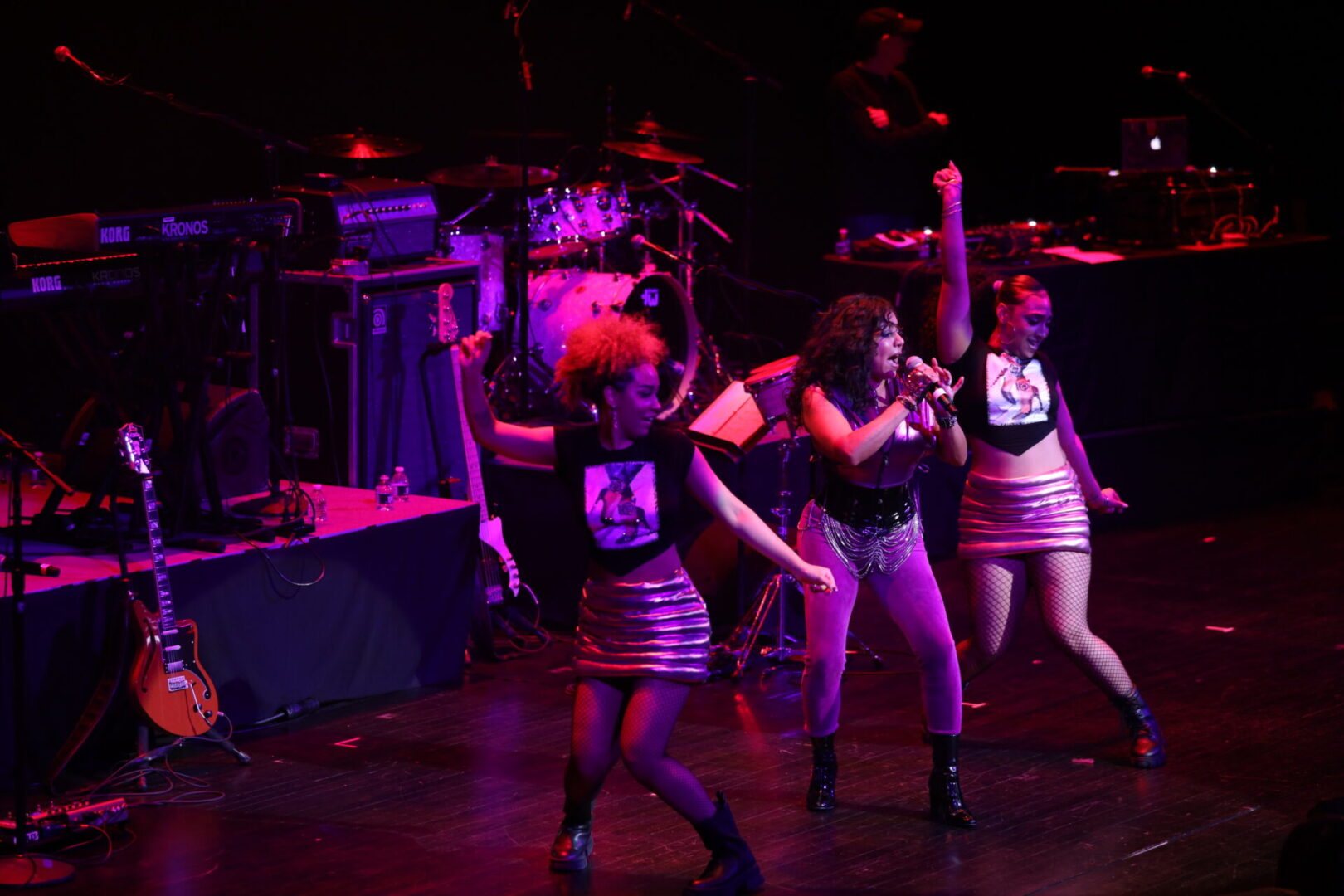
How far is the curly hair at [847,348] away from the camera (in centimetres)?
548

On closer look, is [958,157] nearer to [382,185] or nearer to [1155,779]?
[382,185]

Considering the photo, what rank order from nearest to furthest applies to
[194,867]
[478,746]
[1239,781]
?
[194,867]
[1239,781]
[478,746]

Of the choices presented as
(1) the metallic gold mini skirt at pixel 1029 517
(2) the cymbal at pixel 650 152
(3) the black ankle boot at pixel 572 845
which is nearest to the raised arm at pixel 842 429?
(1) the metallic gold mini skirt at pixel 1029 517

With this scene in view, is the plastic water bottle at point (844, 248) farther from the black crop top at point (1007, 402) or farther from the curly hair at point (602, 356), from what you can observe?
the curly hair at point (602, 356)

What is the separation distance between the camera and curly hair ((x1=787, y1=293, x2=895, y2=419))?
Result: 5.48 metres

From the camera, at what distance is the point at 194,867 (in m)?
5.27

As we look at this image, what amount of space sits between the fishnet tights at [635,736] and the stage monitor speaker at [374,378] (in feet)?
10.6

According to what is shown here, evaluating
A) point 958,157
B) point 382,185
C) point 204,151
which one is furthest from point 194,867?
point 958,157

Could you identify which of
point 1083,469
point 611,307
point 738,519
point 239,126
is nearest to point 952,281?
point 1083,469

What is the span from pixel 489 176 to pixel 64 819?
413 centimetres

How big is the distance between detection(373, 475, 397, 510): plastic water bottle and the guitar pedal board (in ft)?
6.40

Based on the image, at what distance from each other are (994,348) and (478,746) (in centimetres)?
236

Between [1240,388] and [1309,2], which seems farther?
[1309,2]

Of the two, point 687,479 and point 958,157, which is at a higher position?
point 958,157
